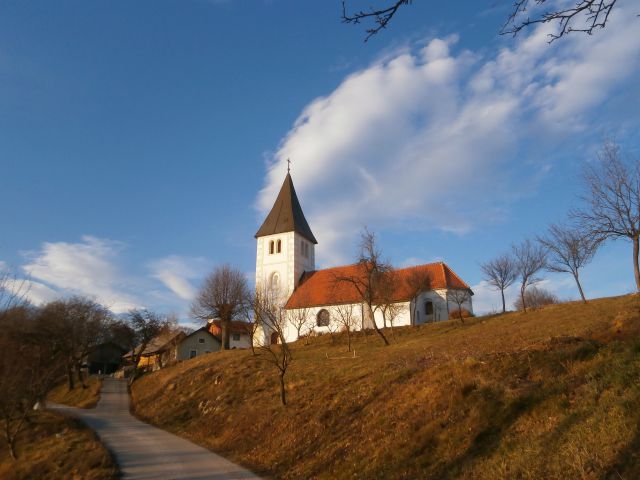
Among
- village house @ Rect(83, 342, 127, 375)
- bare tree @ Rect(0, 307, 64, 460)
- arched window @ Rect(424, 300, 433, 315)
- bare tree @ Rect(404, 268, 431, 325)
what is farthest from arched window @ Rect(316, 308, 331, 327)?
village house @ Rect(83, 342, 127, 375)

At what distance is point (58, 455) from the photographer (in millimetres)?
17219

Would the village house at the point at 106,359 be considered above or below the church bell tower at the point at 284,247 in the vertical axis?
below

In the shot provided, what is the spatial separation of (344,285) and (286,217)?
13017 mm

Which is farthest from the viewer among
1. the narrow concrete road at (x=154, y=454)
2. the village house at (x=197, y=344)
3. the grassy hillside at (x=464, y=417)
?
the village house at (x=197, y=344)

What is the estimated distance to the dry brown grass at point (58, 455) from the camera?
1431 centimetres

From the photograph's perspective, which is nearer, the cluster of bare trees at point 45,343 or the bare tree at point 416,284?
the cluster of bare trees at point 45,343

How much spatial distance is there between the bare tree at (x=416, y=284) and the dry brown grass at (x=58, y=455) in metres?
27.9

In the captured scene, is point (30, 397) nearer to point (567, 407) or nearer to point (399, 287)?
point (567, 407)

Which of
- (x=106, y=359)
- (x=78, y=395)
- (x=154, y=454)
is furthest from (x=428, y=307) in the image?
(x=106, y=359)

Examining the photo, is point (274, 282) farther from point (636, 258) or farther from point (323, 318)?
point (636, 258)

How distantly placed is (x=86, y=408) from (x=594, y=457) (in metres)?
33.0

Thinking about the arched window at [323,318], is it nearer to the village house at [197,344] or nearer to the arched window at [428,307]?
the arched window at [428,307]

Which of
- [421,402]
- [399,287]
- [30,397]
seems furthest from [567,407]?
[399,287]

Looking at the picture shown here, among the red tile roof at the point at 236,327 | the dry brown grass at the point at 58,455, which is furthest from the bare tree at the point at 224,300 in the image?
the dry brown grass at the point at 58,455
